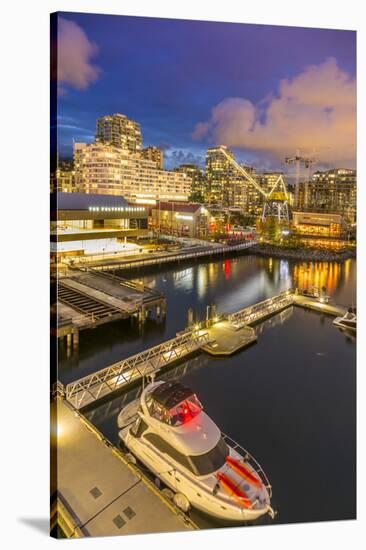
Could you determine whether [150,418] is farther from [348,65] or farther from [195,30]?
[348,65]

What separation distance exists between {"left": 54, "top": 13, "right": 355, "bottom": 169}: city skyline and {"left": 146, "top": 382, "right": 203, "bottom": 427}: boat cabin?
7.32 ft

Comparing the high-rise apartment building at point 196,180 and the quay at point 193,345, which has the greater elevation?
the high-rise apartment building at point 196,180

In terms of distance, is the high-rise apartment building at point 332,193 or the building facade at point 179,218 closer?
the high-rise apartment building at point 332,193

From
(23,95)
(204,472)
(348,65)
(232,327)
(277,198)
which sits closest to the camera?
(23,95)

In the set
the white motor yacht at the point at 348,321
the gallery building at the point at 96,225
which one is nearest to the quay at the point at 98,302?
the gallery building at the point at 96,225

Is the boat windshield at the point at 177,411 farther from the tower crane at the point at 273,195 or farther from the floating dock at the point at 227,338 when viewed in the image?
the tower crane at the point at 273,195

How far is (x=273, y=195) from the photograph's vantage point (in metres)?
7.50

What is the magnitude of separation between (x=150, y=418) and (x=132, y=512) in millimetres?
797

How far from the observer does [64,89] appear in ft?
9.96

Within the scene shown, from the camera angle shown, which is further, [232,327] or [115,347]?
[232,327]

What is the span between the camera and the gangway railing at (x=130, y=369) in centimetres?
423

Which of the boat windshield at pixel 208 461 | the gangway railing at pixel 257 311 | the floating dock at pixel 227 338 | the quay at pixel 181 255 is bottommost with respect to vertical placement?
the boat windshield at pixel 208 461

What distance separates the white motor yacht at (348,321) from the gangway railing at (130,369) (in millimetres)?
2694

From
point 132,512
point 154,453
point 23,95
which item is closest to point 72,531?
point 132,512
